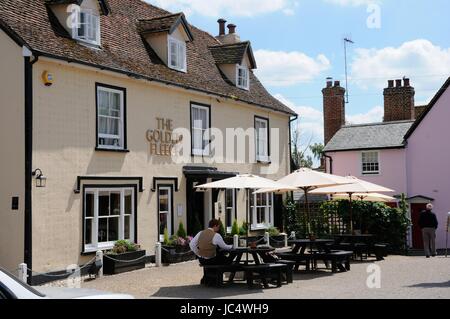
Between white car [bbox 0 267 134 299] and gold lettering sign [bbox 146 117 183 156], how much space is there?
12360 millimetres

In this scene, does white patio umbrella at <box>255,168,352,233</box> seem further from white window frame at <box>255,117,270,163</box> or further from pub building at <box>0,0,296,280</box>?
white window frame at <box>255,117,270,163</box>

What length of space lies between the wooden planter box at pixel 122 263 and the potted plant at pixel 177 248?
123 centimetres

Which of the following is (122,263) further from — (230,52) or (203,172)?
(230,52)

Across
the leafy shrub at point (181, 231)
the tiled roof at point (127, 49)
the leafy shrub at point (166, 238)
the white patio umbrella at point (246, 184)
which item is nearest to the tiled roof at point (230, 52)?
the tiled roof at point (127, 49)

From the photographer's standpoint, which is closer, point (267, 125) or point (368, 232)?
point (368, 232)

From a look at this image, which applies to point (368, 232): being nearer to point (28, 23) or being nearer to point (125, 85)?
point (125, 85)

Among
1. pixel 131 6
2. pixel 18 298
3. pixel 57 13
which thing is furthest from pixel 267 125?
pixel 18 298

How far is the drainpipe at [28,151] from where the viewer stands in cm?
1396

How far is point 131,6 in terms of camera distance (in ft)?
69.8

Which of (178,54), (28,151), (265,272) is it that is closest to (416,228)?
(178,54)

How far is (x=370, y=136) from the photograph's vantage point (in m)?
32.8

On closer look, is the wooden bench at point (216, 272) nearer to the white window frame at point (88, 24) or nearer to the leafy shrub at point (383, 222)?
the white window frame at point (88, 24)

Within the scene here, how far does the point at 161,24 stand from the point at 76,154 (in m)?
6.68

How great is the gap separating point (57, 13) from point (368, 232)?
14.0 m
